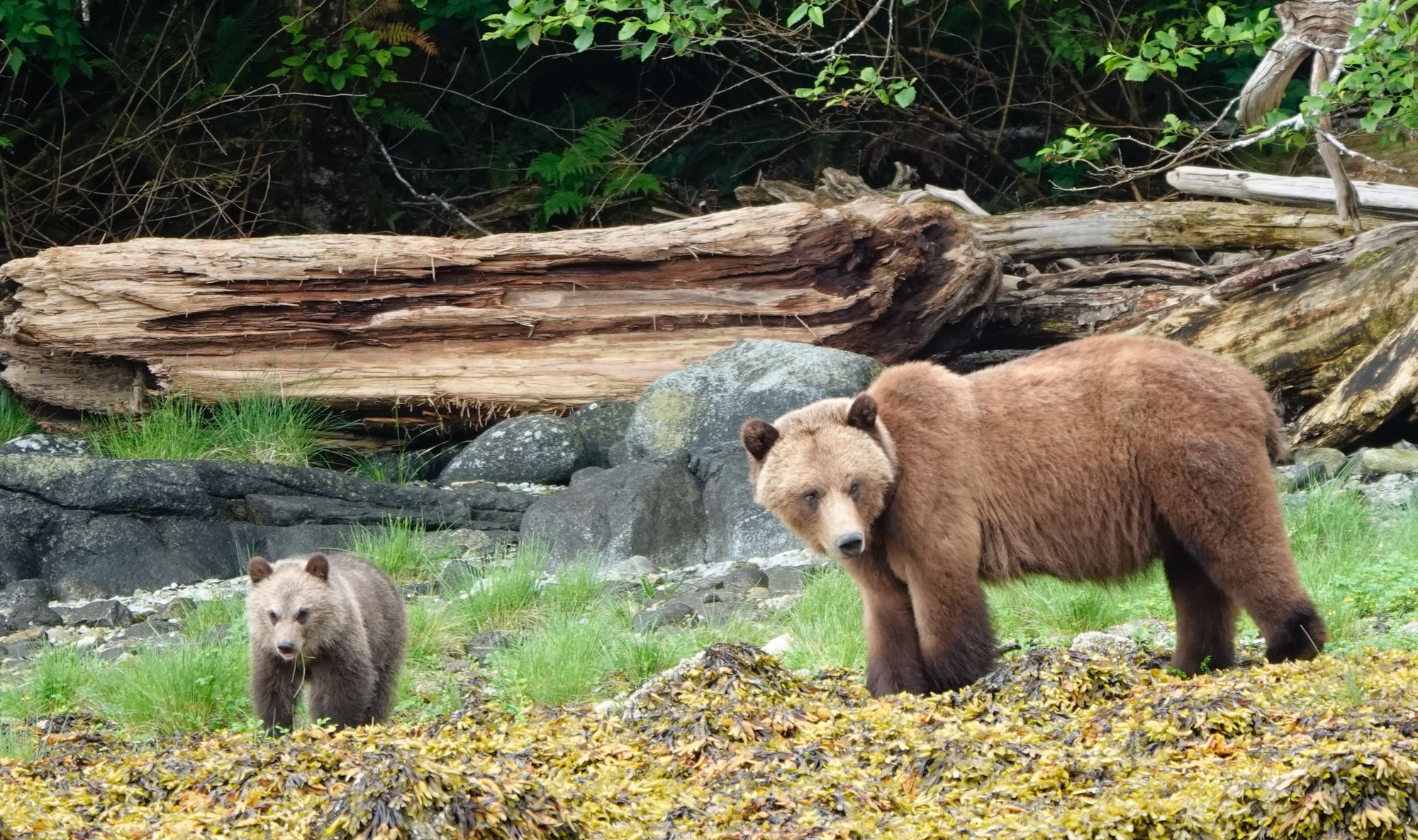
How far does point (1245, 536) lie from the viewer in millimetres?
4820

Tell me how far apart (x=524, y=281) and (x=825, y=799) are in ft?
26.4

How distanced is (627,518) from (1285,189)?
557 cm

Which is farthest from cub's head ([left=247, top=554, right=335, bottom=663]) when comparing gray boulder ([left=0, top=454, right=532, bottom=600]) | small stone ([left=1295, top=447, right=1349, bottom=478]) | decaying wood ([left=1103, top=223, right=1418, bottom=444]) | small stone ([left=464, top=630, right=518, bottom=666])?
decaying wood ([left=1103, top=223, right=1418, bottom=444])

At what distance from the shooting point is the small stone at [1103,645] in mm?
5016

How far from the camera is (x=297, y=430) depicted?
10.8 metres

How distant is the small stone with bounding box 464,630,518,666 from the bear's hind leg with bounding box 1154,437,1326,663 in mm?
3263

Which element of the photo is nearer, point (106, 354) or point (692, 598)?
point (692, 598)

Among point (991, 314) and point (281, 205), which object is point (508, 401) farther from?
point (281, 205)

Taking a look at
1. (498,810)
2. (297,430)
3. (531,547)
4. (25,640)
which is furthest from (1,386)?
(498,810)

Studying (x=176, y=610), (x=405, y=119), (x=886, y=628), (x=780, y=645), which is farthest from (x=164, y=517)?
(x=405, y=119)

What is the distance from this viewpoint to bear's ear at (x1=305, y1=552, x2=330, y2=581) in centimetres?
580

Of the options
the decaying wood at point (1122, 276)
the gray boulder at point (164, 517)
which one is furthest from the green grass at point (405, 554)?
the decaying wood at point (1122, 276)

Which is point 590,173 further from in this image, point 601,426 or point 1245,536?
point 1245,536

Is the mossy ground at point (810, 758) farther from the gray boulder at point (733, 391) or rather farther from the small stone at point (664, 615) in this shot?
the gray boulder at point (733, 391)
